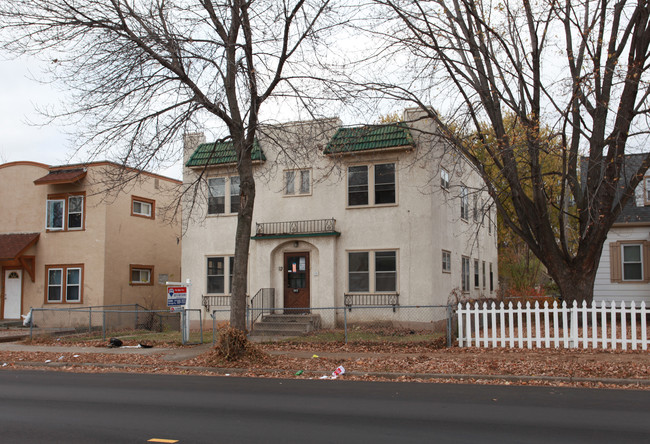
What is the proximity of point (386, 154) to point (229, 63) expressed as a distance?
8788mm

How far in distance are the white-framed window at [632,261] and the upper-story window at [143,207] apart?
2078 cm

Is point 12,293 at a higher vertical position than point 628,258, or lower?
lower

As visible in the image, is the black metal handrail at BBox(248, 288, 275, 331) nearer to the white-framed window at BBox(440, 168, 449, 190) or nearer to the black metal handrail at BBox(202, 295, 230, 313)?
the black metal handrail at BBox(202, 295, 230, 313)

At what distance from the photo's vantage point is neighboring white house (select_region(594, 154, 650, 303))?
23406mm

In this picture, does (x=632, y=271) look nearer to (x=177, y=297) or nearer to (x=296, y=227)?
(x=296, y=227)

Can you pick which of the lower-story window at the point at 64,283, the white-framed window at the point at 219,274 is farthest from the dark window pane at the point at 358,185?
the lower-story window at the point at 64,283

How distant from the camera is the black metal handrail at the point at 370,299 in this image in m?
21.0

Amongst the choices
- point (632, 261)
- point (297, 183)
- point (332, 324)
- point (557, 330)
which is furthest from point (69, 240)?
point (632, 261)

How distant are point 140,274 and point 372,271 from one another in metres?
11.9

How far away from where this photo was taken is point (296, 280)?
73.7ft

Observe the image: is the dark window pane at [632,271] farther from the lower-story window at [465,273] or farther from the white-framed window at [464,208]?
the white-framed window at [464,208]

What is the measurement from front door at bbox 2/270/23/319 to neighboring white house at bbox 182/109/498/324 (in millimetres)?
8194

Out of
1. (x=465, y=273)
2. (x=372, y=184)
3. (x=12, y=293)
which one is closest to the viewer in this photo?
(x=372, y=184)

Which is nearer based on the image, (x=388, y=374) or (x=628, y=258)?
(x=388, y=374)
